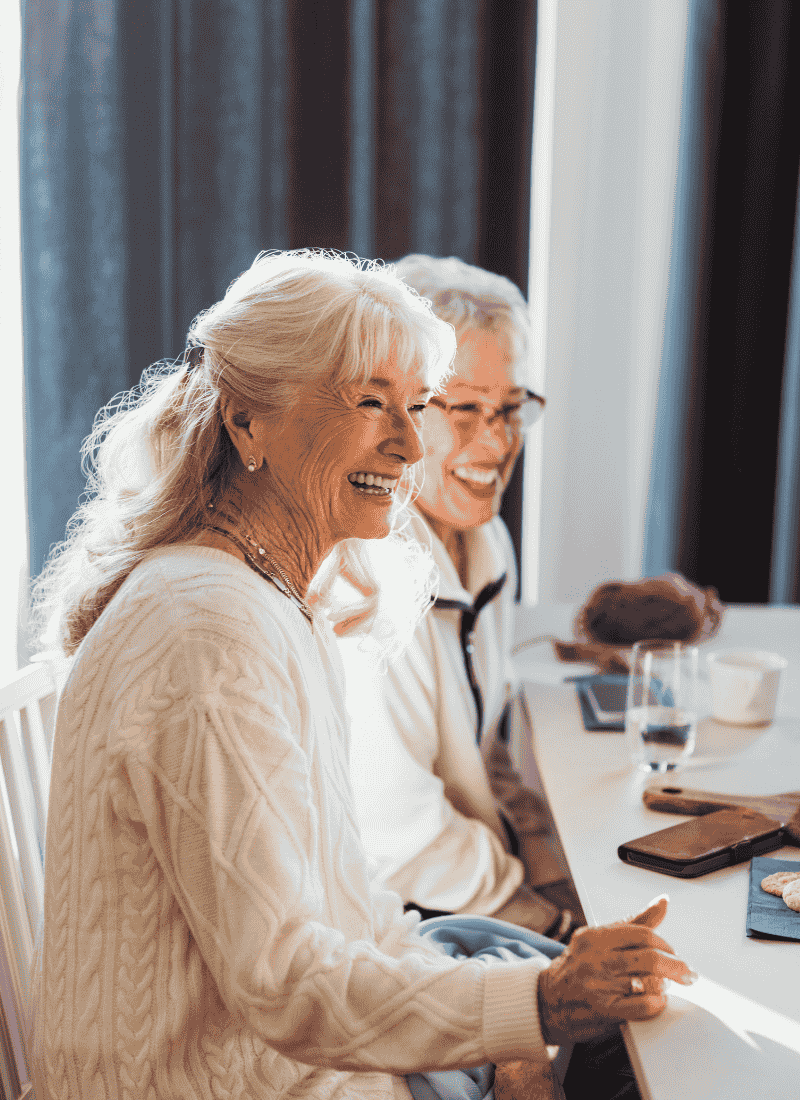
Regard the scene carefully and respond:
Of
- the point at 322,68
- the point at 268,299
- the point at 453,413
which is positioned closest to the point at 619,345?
the point at 322,68

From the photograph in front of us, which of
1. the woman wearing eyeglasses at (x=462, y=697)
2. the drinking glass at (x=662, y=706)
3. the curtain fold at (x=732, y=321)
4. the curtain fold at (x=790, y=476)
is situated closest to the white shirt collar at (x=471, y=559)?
the woman wearing eyeglasses at (x=462, y=697)

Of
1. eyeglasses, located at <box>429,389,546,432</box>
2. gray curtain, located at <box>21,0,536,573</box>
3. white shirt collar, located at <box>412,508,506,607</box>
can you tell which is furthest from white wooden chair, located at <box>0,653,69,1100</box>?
gray curtain, located at <box>21,0,536,573</box>

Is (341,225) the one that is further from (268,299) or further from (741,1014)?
(741,1014)

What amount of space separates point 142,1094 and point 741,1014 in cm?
49

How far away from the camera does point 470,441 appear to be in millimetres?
1500

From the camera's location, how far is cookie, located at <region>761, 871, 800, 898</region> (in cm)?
90

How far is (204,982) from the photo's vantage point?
2.63ft

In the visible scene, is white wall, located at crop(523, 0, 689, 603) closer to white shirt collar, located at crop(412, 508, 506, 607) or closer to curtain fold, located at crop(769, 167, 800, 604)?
curtain fold, located at crop(769, 167, 800, 604)

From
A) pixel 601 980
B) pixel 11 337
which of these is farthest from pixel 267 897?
pixel 11 337

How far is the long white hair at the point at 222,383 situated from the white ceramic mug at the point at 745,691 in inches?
28.9

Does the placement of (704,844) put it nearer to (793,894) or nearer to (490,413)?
(793,894)

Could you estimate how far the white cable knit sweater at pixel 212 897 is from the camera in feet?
2.26

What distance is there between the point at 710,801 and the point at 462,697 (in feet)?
1.46

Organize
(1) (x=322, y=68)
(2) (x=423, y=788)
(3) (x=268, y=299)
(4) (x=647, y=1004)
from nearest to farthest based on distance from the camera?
(4) (x=647, y=1004) → (3) (x=268, y=299) → (2) (x=423, y=788) → (1) (x=322, y=68)
